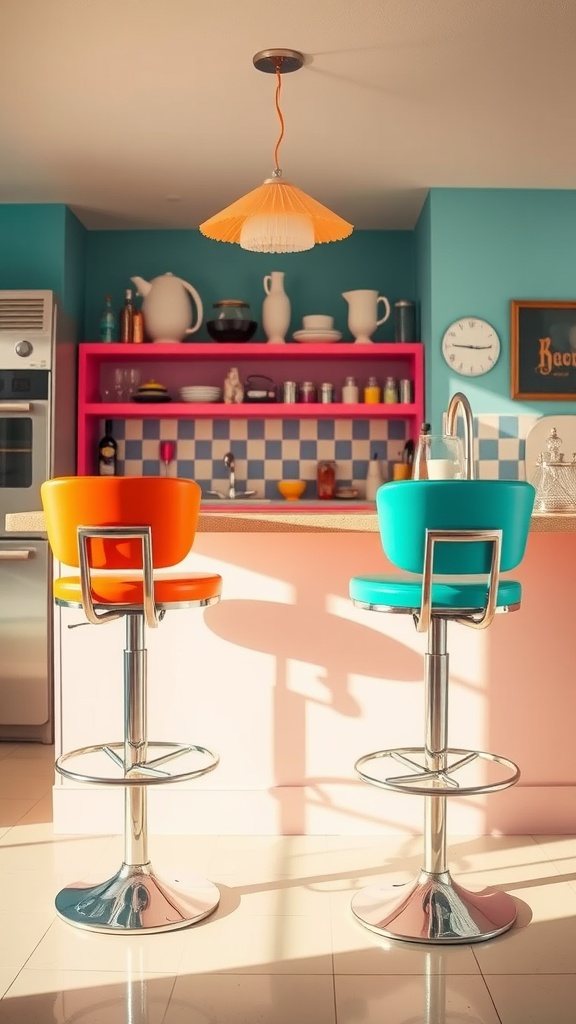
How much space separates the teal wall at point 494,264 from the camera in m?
4.50

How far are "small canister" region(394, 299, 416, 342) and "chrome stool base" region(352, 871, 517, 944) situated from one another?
10.1ft

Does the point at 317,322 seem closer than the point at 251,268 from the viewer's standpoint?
Yes

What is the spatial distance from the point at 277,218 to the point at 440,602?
56.0 inches

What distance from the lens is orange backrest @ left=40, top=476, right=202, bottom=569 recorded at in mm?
1994

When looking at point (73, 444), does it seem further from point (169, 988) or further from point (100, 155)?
point (169, 988)

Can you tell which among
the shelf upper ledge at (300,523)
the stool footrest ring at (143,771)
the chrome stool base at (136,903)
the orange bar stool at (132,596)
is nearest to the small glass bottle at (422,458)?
the shelf upper ledge at (300,523)

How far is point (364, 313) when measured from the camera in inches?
189

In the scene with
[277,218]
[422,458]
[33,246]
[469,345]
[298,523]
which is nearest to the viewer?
[298,523]

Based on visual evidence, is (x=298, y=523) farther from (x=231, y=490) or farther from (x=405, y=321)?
(x=405, y=321)

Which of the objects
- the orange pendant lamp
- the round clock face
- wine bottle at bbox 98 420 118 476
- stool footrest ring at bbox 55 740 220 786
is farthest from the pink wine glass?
stool footrest ring at bbox 55 740 220 786

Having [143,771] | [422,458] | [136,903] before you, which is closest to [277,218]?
[422,458]

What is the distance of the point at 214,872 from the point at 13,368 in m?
2.62

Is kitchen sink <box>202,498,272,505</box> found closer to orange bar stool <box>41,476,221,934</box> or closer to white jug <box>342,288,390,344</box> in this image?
white jug <box>342,288,390,344</box>

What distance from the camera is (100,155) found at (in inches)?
161
